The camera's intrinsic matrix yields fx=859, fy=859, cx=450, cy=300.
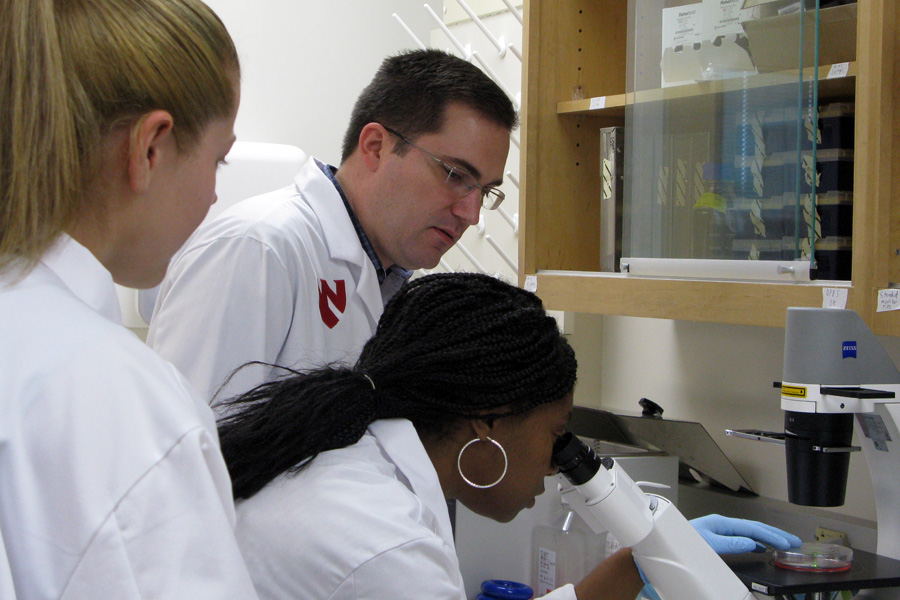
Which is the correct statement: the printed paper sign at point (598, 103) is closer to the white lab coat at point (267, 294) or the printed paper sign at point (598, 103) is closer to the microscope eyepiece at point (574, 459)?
the white lab coat at point (267, 294)

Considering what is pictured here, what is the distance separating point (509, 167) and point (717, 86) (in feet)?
3.54

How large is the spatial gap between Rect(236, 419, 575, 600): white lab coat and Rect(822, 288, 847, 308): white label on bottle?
837mm

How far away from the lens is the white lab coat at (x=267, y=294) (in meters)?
1.45

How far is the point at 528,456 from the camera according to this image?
1.13m

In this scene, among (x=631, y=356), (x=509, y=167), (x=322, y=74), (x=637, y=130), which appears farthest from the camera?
(x=322, y=74)

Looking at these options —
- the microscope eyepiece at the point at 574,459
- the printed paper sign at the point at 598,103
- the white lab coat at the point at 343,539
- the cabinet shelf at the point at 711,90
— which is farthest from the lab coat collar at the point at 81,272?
the printed paper sign at the point at 598,103

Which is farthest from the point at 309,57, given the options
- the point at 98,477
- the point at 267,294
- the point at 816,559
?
the point at 98,477

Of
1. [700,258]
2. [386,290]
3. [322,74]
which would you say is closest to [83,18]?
[386,290]

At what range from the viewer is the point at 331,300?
159 centimetres

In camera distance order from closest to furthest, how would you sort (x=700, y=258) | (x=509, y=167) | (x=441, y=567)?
(x=441, y=567) < (x=700, y=258) < (x=509, y=167)

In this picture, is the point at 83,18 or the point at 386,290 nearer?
the point at 83,18

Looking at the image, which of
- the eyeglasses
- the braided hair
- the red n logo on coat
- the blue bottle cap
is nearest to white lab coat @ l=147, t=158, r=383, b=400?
the red n logo on coat

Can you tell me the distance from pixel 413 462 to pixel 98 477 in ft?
1.59

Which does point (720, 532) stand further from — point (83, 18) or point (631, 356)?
point (83, 18)
